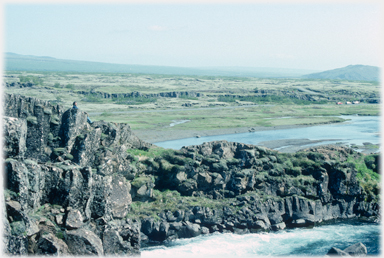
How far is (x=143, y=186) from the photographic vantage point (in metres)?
28.4

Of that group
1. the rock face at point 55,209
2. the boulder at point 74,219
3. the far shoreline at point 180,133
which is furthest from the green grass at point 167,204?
the far shoreline at point 180,133

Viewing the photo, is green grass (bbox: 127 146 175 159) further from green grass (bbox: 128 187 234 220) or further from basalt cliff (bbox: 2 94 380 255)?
green grass (bbox: 128 187 234 220)

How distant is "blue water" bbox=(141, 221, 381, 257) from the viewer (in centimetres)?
2444

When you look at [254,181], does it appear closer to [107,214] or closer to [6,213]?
[107,214]

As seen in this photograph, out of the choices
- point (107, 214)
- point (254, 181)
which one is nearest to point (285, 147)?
point (254, 181)

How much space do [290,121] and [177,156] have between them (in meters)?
53.3

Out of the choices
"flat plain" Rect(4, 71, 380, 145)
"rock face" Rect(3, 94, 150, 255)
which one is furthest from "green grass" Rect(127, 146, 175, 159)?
"flat plain" Rect(4, 71, 380, 145)

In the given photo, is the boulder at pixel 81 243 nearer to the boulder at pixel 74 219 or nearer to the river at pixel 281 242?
the boulder at pixel 74 219

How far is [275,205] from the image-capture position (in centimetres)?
2966

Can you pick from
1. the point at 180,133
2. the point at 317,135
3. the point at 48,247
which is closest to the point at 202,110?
the point at 180,133

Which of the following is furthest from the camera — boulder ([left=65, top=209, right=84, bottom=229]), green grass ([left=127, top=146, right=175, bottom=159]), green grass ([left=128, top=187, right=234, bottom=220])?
green grass ([left=127, top=146, right=175, bottom=159])

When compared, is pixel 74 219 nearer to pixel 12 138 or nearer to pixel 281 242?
pixel 12 138

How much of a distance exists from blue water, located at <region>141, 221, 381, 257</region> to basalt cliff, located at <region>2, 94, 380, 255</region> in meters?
0.97

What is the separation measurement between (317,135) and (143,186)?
44764 millimetres
